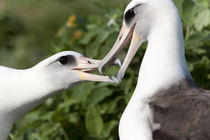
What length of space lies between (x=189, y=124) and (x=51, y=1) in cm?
561

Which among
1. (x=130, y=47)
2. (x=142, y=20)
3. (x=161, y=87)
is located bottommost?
(x=161, y=87)

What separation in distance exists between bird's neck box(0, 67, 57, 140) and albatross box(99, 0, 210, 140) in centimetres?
37

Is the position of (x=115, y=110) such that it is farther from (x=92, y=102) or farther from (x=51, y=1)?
(x=51, y=1)

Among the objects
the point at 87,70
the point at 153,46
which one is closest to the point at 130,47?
the point at 153,46

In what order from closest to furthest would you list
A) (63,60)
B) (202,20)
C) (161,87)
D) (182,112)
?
(182,112) → (161,87) → (63,60) → (202,20)

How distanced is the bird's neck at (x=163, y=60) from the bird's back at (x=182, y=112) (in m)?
0.06

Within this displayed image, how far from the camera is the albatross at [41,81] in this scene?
3.48m

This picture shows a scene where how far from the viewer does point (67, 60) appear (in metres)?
3.53

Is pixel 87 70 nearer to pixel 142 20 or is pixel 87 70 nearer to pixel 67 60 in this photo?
pixel 67 60

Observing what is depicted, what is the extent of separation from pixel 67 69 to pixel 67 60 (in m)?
0.05

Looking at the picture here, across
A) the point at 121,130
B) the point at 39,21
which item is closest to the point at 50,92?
the point at 121,130

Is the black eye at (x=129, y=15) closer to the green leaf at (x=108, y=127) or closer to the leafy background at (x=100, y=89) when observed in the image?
the leafy background at (x=100, y=89)

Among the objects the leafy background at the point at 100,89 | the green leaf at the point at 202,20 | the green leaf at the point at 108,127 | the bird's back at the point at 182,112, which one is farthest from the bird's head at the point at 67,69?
the green leaf at the point at 202,20

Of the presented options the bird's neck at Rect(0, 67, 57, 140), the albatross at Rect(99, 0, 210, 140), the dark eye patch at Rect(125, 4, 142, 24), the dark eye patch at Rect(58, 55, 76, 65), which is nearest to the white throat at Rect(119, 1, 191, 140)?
the albatross at Rect(99, 0, 210, 140)
